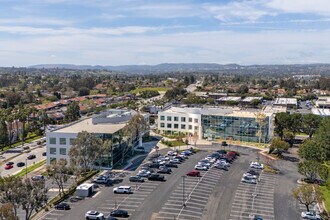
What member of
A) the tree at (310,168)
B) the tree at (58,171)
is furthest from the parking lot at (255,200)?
the tree at (58,171)

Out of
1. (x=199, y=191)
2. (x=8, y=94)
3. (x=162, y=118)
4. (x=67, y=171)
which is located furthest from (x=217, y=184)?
(x=8, y=94)

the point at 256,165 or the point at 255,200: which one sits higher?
the point at 256,165

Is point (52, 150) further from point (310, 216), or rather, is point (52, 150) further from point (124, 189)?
point (310, 216)

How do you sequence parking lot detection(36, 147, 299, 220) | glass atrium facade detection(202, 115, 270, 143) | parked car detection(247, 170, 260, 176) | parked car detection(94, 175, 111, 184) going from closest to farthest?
parking lot detection(36, 147, 299, 220), parked car detection(94, 175, 111, 184), parked car detection(247, 170, 260, 176), glass atrium facade detection(202, 115, 270, 143)

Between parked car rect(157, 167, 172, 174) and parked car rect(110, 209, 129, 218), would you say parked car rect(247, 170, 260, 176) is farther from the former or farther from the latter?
parked car rect(110, 209, 129, 218)

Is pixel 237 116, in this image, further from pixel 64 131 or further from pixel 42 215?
pixel 42 215

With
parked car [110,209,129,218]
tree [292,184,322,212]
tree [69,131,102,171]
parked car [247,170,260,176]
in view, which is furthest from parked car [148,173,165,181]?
tree [292,184,322,212]

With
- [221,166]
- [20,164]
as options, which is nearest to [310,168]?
[221,166]

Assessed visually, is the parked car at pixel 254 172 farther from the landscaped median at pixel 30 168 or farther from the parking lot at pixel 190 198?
the landscaped median at pixel 30 168
